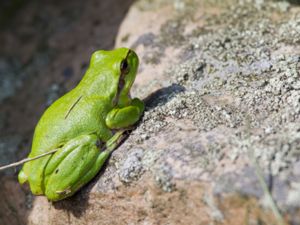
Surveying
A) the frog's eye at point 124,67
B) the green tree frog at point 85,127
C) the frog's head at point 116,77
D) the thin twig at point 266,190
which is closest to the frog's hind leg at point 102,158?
the green tree frog at point 85,127

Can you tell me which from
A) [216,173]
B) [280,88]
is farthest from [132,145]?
[280,88]

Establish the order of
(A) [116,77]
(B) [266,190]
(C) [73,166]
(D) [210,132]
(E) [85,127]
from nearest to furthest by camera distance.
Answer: (B) [266,190] → (D) [210,132] → (C) [73,166] → (E) [85,127] → (A) [116,77]

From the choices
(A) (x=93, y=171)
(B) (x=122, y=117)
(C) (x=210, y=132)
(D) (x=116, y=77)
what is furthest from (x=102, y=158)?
(C) (x=210, y=132)

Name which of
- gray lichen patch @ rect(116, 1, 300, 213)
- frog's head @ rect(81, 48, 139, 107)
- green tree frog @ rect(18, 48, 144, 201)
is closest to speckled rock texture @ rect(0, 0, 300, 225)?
gray lichen patch @ rect(116, 1, 300, 213)

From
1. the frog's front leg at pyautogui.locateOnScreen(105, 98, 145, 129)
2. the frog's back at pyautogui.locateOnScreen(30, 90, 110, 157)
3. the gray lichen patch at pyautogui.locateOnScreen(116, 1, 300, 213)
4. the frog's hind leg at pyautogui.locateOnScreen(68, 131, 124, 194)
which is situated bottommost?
the gray lichen patch at pyautogui.locateOnScreen(116, 1, 300, 213)

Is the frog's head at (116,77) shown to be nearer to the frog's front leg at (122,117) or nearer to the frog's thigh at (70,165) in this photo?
the frog's front leg at (122,117)

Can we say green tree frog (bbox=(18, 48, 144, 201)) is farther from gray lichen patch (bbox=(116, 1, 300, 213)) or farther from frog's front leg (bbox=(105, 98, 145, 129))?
gray lichen patch (bbox=(116, 1, 300, 213))

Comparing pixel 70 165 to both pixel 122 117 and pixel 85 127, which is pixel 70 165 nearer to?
pixel 85 127
